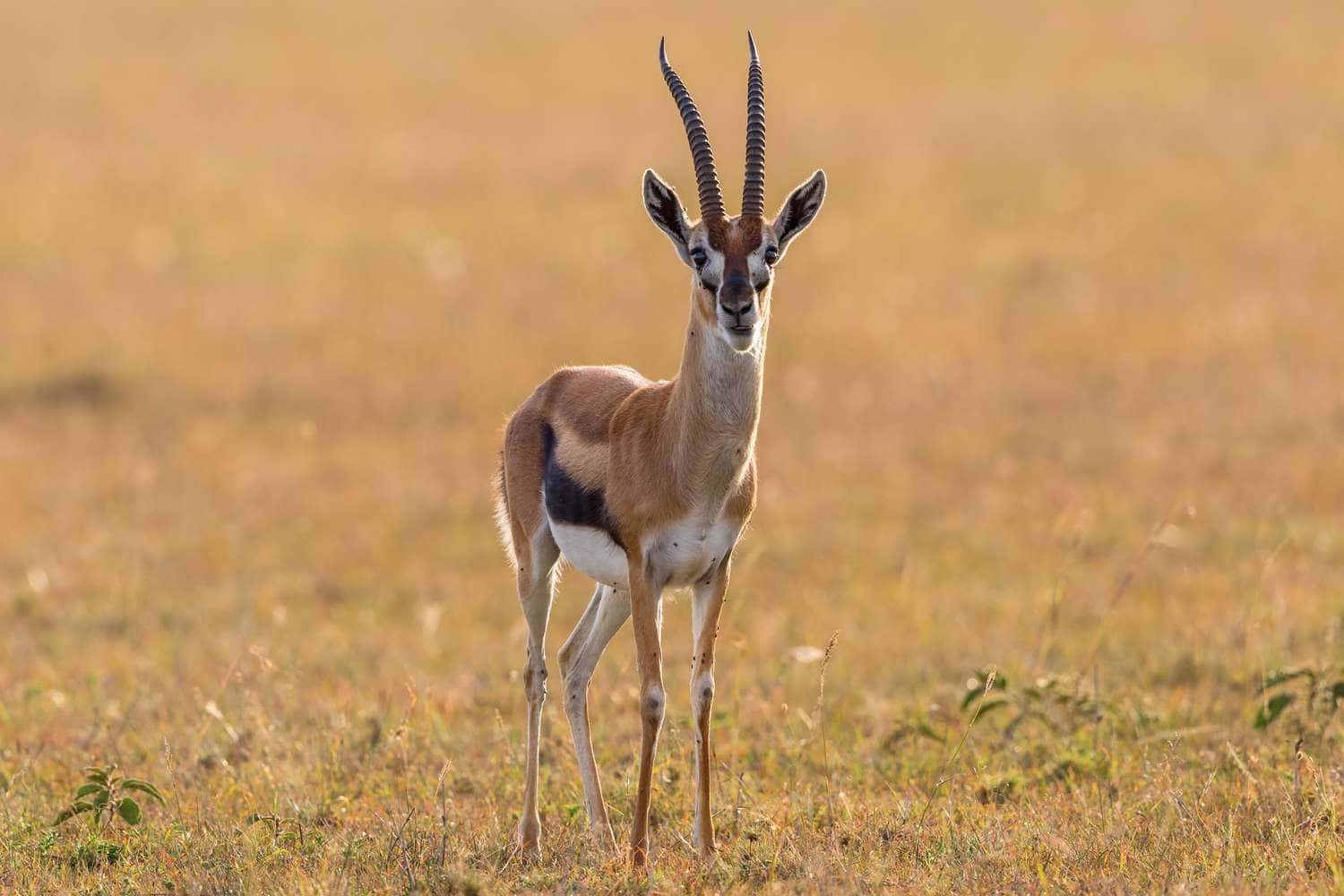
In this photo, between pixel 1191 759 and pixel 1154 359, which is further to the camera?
Result: pixel 1154 359

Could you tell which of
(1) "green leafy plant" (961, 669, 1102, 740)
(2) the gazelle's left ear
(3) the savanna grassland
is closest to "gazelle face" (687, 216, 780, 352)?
(2) the gazelle's left ear

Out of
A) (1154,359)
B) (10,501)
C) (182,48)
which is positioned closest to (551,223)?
(1154,359)

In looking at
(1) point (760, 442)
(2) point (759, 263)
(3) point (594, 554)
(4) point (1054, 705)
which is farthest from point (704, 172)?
(1) point (760, 442)

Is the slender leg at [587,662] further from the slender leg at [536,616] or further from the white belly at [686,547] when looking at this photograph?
the white belly at [686,547]

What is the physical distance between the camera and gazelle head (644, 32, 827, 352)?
6.23 meters

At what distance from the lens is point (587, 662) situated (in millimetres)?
7523

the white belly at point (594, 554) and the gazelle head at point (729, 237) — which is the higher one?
the gazelle head at point (729, 237)

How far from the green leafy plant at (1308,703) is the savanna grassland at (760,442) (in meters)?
0.08

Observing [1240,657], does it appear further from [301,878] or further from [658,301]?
[658,301]

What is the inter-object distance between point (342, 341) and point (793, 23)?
76.0ft

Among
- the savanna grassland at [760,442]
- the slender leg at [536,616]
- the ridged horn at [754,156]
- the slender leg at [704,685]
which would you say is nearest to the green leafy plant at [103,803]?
the savanna grassland at [760,442]

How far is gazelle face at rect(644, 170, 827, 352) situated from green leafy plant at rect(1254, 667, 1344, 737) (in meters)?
3.34

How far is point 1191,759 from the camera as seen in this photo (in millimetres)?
8117

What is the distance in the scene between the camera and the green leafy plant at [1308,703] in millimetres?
8070
